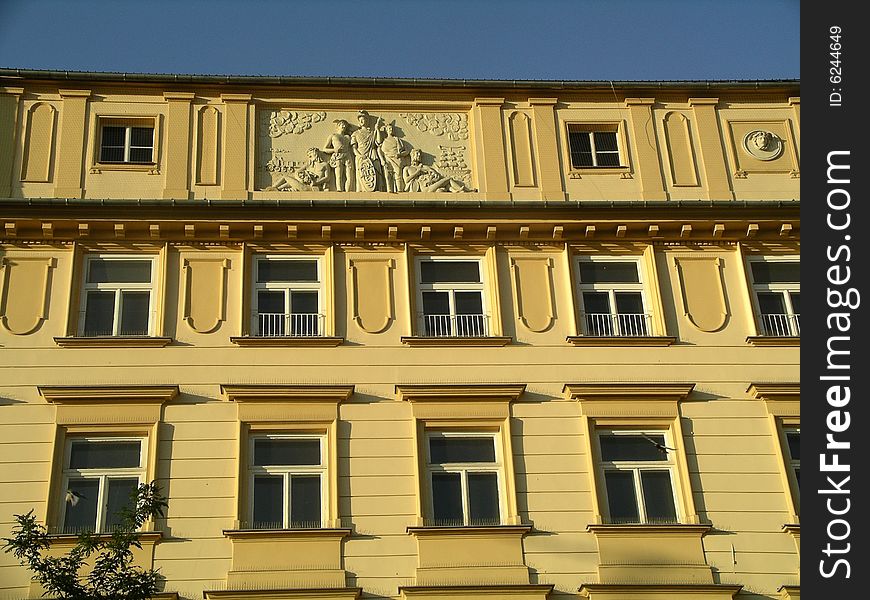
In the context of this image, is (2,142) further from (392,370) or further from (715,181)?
(715,181)

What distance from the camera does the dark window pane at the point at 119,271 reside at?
1892 centimetres

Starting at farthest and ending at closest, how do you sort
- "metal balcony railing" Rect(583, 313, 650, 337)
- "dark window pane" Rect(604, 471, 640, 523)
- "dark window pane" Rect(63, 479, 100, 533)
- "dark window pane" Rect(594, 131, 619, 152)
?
"dark window pane" Rect(594, 131, 619, 152) < "metal balcony railing" Rect(583, 313, 650, 337) < "dark window pane" Rect(604, 471, 640, 523) < "dark window pane" Rect(63, 479, 100, 533)

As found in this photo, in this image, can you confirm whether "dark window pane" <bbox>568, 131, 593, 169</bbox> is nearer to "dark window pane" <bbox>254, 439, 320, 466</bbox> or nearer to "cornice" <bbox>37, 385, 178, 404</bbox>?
"dark window pane" <bbox>254, 439, 320, 466</bbox>

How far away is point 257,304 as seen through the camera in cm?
1889

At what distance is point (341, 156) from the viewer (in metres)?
20.5

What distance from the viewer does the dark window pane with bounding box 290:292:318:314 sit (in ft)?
62.0

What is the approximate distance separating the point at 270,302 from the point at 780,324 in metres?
8.23

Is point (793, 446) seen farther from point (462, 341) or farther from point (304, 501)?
point (304, 501)

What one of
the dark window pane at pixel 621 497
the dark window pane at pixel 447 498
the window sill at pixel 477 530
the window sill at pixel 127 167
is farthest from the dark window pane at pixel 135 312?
the dark window pane at pixel 621 497

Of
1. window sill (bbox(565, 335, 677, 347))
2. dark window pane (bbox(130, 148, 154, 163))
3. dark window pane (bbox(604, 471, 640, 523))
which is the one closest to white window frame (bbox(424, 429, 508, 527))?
dark window pane (bbox(604, 471, 640, 523))

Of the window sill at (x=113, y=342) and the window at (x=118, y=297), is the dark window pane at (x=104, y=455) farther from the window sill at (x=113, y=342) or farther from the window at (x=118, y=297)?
the window at (x=118, y=297)

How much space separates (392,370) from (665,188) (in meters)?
5.97

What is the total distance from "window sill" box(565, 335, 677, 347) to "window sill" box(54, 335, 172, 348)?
6.33 m

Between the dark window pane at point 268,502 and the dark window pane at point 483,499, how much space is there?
8.90 feet
